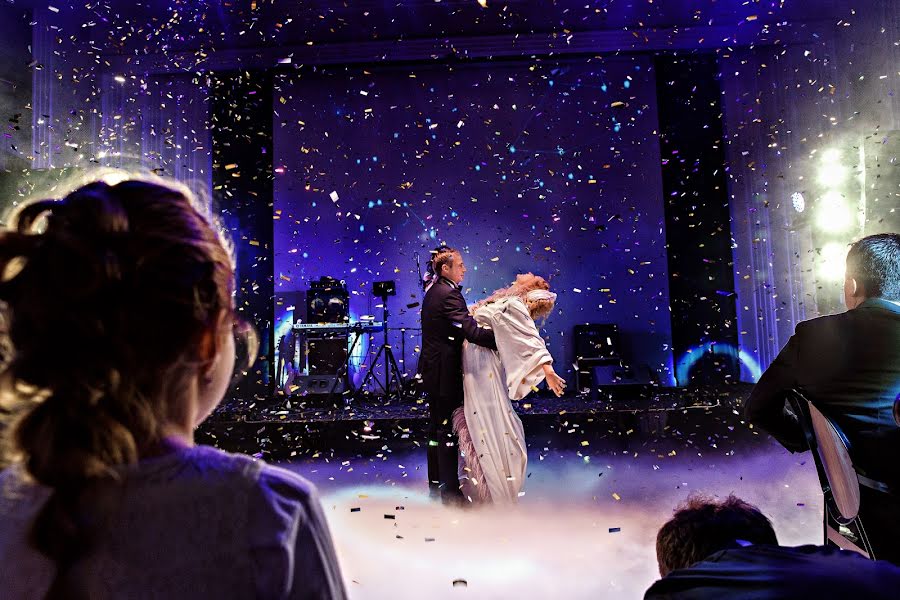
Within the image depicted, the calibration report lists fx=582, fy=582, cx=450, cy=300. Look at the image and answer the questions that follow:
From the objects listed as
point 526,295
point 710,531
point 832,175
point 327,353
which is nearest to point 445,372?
point 526,295

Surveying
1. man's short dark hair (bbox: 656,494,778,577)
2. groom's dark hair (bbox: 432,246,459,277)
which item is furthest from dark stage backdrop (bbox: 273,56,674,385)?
man's short dark hair (bbox: 656,494,778,577)

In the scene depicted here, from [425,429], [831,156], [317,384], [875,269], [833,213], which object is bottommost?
[425,429]

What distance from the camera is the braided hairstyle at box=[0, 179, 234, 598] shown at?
0.55m

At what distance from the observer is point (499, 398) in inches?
148

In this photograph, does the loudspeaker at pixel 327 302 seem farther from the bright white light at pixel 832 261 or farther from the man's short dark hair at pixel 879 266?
the man's short dark hair at pixel 879 266

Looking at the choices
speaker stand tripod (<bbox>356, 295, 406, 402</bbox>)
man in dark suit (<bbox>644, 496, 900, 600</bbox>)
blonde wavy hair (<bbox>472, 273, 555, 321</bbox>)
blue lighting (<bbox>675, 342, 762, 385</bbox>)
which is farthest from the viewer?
blue lighting (<bbox>675, 342, 762, 385</bbox>)

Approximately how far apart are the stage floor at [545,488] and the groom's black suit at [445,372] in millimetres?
279

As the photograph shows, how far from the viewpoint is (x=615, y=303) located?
9.09 meters

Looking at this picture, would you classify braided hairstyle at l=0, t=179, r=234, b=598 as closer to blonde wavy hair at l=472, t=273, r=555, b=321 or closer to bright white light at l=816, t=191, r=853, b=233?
blonde wavy hair at l=472, t=273, r=555, b=321

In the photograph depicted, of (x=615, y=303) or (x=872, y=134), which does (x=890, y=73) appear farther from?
(x=615, y=303)

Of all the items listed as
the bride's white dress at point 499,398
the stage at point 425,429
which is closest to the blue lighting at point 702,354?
the stage at point 425,429

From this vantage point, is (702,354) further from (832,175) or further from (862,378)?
(862,378)

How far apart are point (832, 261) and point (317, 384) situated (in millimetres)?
6759

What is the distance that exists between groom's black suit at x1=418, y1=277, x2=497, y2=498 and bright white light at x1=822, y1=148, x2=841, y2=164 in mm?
5987
